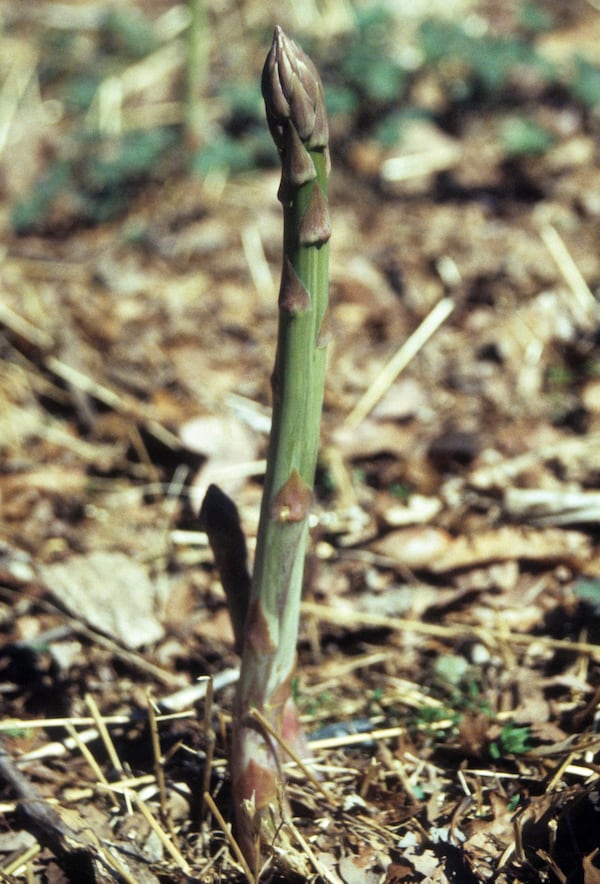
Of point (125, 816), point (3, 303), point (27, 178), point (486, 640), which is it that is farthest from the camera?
point (27, 178)

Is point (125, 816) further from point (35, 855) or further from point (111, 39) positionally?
point (111, 39)

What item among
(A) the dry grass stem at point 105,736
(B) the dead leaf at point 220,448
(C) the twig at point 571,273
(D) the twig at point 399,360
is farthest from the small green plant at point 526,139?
(A) the dry grass stem at point 105,736

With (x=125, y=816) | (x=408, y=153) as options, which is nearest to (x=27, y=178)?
(x=408, y=153)

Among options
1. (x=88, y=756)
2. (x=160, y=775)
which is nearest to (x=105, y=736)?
(x=88, y=756)

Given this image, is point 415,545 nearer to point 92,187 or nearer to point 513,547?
point 513,547

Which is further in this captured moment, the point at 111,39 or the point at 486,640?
the point at 111,39

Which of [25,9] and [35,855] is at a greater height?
[25,9]

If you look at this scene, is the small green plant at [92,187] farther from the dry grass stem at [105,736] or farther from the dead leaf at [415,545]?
the dry grass stem at [105,736]
